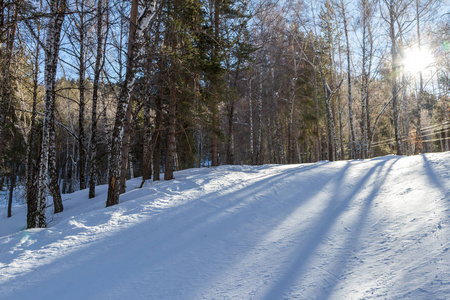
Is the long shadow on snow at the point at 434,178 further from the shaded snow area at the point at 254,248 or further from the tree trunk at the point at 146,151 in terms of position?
the tree trunk at the point at 146,151

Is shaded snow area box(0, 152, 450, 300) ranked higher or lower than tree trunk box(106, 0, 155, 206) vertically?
lower

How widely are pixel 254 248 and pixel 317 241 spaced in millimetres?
966

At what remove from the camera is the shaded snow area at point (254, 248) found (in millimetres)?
2623

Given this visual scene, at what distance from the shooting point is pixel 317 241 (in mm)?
3604

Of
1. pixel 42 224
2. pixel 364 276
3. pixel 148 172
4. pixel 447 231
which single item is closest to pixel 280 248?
pixel 364 276

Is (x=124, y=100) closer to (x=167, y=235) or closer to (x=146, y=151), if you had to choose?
(x=167, y=235)

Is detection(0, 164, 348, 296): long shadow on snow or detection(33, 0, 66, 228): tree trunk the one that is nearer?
detection(0, 164, 348, 296): long shadow on snow

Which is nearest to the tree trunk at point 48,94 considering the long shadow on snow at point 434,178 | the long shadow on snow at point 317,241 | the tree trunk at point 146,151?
the tree trunk at point 146,151

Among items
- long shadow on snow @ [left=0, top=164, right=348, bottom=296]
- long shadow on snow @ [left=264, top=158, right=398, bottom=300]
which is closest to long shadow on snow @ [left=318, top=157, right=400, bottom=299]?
long shadow on snow @ [left=264, top=158, right=398, bottom=300]

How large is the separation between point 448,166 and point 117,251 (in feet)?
21.8

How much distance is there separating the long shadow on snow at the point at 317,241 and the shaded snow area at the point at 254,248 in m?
0.02

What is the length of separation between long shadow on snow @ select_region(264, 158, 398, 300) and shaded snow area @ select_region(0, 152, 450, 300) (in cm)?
2

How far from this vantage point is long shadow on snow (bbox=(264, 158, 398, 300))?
8.80 feet

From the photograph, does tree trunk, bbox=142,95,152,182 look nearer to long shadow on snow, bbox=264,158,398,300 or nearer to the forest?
the forest
